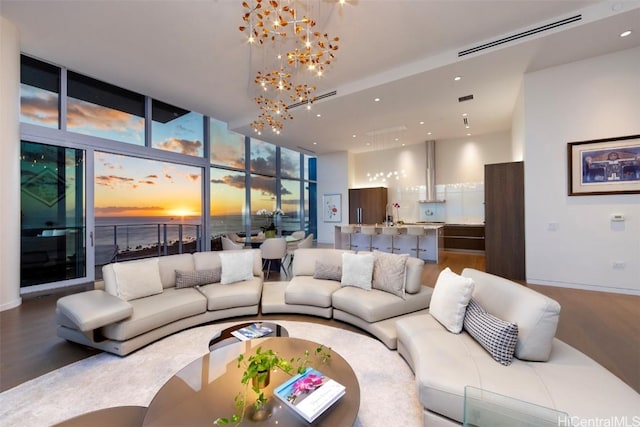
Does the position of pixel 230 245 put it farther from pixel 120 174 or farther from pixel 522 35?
pixel 522 35

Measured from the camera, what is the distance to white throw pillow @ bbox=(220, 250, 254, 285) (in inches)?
146

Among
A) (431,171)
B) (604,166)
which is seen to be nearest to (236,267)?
(604,166)

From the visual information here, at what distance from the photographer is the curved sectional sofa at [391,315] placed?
4.89ft

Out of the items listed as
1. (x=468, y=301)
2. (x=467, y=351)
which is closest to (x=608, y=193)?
(x=468, y=301)

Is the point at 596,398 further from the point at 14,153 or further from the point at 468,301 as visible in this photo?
the point at 14,153

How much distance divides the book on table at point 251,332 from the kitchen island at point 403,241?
499 cm

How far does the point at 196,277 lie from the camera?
3564 millimetres

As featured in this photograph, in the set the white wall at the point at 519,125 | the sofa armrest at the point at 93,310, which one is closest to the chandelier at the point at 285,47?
the sofa armrest at the point at 93,310

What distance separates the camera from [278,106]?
4.17 meters

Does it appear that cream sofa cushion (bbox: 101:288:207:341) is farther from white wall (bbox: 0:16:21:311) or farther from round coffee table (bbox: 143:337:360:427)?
white wall (bbox: 0:16:21:311)

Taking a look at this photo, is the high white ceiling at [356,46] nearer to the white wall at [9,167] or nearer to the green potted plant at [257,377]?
the white wall at [9,167]

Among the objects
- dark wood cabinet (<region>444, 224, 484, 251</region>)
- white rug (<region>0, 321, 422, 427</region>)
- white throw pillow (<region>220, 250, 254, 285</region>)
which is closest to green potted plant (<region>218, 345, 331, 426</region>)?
white rug (<region>0, 321, 422, 427</region>)

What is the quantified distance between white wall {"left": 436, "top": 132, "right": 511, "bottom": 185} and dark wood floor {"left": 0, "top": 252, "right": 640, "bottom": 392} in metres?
5.30

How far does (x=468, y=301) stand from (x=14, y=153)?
6252mm
